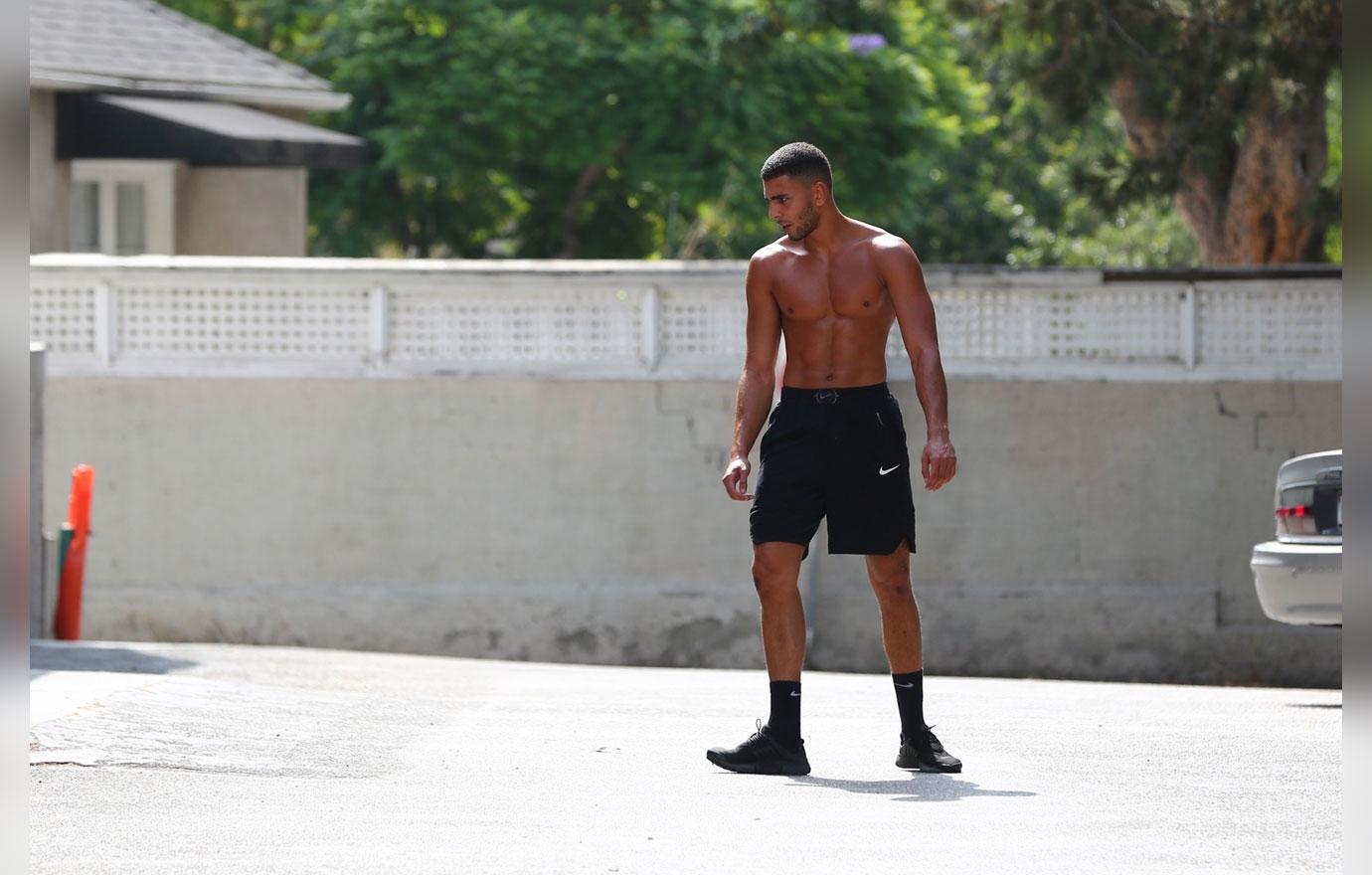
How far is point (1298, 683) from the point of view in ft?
44.7

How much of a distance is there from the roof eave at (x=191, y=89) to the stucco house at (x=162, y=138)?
2cm

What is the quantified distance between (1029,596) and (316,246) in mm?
18965

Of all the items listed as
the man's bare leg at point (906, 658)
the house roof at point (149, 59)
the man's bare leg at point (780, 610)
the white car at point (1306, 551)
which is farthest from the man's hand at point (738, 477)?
the house roof at point (149, 59)

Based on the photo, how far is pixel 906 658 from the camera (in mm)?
7168

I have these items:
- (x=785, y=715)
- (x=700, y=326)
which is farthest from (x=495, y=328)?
(x=785, y=715)

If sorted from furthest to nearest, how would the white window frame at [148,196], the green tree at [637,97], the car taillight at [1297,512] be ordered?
the green tree at [637,97] < the white window frame at [148,196] < the car taillight at [1297,512]

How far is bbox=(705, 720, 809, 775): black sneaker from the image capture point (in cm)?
702

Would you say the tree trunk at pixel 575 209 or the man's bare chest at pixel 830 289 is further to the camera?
the tree trunk at pixel 575 209

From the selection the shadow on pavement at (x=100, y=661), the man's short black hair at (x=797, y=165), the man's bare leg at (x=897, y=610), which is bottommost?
the shadow on pavement at (x=100, y=661)

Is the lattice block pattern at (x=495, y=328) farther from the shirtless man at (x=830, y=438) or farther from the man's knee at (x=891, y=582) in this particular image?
the man's knee at (x=891, y=582)

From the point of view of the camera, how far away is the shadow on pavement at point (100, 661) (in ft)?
32.3

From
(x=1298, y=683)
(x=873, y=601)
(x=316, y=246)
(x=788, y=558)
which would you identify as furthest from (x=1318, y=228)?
(x=316, y=246)

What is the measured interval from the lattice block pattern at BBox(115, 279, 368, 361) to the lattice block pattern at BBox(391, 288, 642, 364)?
30 cm

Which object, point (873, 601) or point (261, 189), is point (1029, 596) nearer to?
point (873, 601)
